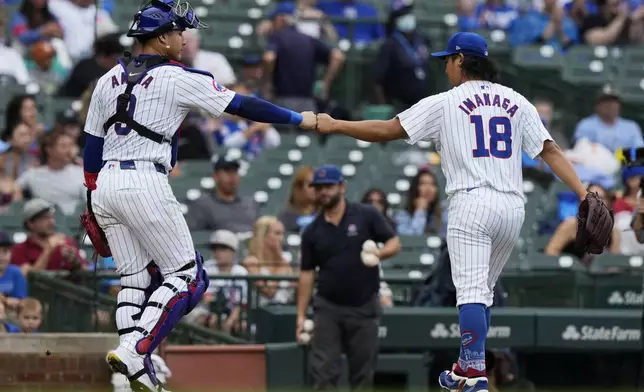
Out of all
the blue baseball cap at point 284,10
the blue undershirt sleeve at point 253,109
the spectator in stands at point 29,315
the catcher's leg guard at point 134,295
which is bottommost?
the spectator in stands at point 29,315

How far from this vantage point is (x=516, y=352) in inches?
477

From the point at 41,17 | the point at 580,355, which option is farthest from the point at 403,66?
the point at 580,355

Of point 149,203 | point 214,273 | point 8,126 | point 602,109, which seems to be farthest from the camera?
point 602,109

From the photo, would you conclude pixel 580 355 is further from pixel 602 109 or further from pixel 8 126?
pixel 8 126

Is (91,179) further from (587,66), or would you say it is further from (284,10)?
(587,66)

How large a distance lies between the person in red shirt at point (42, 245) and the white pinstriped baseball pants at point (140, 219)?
4058 millimetres

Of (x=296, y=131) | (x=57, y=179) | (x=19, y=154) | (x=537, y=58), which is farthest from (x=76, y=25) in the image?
(x=537, y=58)

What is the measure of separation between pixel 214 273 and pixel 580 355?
305 centimetres

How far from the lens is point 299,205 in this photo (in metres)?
13.7

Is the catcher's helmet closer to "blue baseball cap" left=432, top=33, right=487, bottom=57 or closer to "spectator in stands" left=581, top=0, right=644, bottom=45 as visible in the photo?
"blue baseball cap" left=432, top=33, right=487, bottom=57

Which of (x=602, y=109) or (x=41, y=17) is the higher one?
(x=41, y=17)

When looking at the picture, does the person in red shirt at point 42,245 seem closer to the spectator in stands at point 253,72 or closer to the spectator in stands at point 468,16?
the spectator in stands at point 253,72

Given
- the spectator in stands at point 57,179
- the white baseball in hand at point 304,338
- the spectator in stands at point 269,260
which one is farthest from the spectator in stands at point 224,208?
the white baseball in hand at point 304,338

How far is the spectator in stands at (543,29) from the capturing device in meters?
17.9
